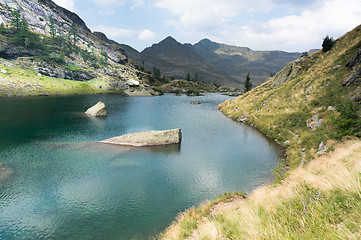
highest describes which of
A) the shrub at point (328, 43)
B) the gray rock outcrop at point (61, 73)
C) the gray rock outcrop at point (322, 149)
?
the shrub at point (328, 43)

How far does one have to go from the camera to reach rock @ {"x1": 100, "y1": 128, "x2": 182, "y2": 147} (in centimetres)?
3794

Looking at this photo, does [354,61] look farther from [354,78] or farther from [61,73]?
[61,73]

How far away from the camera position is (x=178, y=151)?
35312mm

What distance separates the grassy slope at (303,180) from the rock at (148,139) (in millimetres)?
21816

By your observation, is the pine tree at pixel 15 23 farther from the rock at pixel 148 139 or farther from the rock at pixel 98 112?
the rock at pixel 148 139

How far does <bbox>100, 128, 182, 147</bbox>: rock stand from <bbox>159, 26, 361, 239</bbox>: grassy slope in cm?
2182

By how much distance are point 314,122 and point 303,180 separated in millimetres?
29069

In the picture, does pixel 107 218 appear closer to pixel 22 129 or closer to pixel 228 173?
pixel 228 173

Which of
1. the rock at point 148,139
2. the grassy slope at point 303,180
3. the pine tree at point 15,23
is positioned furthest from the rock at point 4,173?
the pine tree at point 15,23

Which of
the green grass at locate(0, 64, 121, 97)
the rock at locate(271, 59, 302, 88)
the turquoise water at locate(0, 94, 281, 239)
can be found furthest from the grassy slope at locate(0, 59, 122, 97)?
the rock at locate(271, 59, 302, 88)

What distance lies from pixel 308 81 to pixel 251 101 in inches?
774

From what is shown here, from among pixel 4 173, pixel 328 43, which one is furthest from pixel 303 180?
pixel 328 43

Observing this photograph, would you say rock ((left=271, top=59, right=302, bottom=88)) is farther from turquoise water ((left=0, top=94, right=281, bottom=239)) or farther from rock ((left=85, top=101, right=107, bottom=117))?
rock ((left=85, top=101, right=107, bottom=117))

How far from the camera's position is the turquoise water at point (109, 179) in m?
17.0
